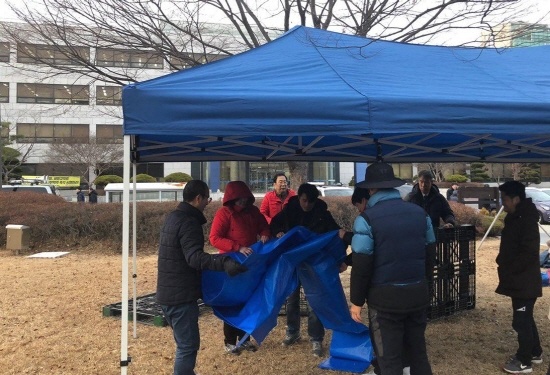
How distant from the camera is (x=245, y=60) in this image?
13.5 ft

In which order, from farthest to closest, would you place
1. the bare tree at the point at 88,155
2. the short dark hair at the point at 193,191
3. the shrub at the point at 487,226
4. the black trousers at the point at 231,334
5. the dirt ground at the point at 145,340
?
the bare tree at the point at 88,155 < the shrub at the point at 487,226 < the black trousers at the point at 231,334 < the dirt ground at the point at 145,340 < the short dark hair at the point at 193,191

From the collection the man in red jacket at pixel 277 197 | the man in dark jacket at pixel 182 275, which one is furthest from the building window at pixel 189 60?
the man in dark jacket at pixel 182 275

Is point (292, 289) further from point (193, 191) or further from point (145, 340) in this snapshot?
point (145, 340)

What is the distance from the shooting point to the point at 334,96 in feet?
10.7

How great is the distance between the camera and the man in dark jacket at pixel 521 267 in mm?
4055

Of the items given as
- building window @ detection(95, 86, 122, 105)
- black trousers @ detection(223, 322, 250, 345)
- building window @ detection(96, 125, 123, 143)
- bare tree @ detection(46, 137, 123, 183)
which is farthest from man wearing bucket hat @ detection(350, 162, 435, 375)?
building window @ detection(96, 125, 123, 143)

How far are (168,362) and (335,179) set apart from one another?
145ft

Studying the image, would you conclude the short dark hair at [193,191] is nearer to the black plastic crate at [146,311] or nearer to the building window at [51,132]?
the black plastic crate at [146,311]

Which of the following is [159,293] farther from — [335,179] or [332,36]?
[335,179]

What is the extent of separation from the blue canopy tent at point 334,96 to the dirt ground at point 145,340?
5.12 feet

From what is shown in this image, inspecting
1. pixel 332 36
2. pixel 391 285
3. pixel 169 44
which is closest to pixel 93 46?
pixel 169 44

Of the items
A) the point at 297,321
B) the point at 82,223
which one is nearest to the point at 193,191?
the point at 297,321

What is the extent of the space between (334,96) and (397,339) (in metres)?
1.63

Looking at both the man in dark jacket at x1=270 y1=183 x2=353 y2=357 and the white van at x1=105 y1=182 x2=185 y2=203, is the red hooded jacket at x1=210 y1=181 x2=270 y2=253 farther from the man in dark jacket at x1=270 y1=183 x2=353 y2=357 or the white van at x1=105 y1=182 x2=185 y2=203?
the white van at x1=105 y1=182 x2=185 y2=203
